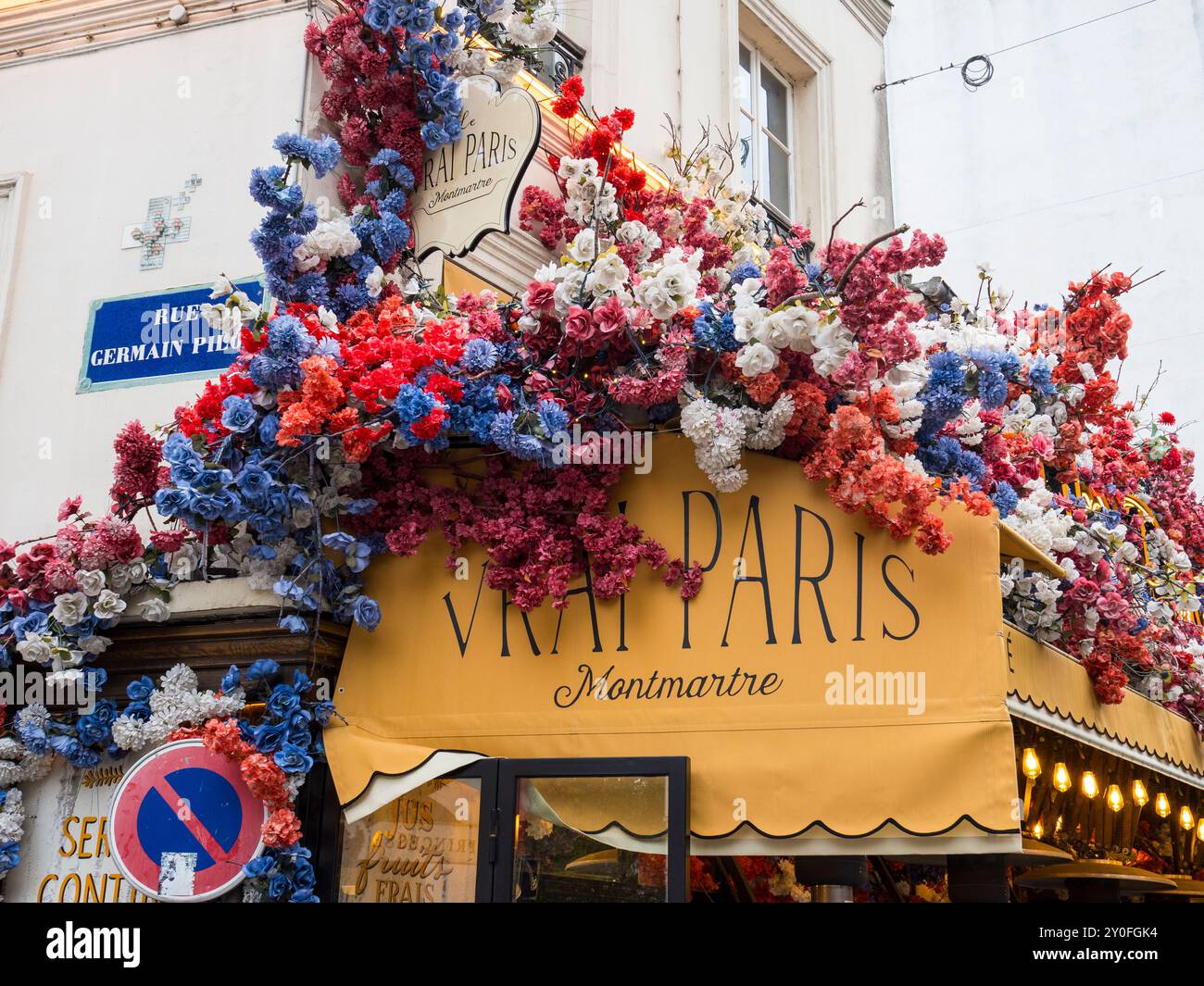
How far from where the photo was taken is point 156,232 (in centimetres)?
582

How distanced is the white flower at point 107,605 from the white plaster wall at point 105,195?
707 millimetres

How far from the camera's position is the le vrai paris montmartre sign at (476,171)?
215 inches

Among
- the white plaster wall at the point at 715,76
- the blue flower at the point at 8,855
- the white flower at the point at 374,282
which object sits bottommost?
the blue flower at the point at 8,855

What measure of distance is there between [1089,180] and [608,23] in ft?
28.9

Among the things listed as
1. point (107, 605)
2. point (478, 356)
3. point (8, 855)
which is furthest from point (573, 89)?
point (8, 855)

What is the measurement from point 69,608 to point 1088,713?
4.08m

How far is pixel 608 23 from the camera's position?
23.0 ft

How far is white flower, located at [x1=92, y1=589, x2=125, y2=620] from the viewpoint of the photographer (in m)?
4.92

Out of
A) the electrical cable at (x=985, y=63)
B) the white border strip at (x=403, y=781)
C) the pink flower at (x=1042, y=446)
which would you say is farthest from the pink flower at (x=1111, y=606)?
the electrical cable at (x=985, y=63)

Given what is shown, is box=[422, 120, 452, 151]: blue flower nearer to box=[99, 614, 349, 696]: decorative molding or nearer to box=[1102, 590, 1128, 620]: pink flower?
box=[99, 614, 349, 696]: decorative molding

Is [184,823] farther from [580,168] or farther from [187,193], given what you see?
[580,168]

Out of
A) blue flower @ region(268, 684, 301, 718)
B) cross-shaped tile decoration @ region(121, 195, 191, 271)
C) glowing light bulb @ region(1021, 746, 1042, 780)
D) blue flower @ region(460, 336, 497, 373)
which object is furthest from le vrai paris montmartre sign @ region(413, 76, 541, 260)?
glowing light bulb @ region(1021, 746, 1042, 780)

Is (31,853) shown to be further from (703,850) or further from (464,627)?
(703,850)
